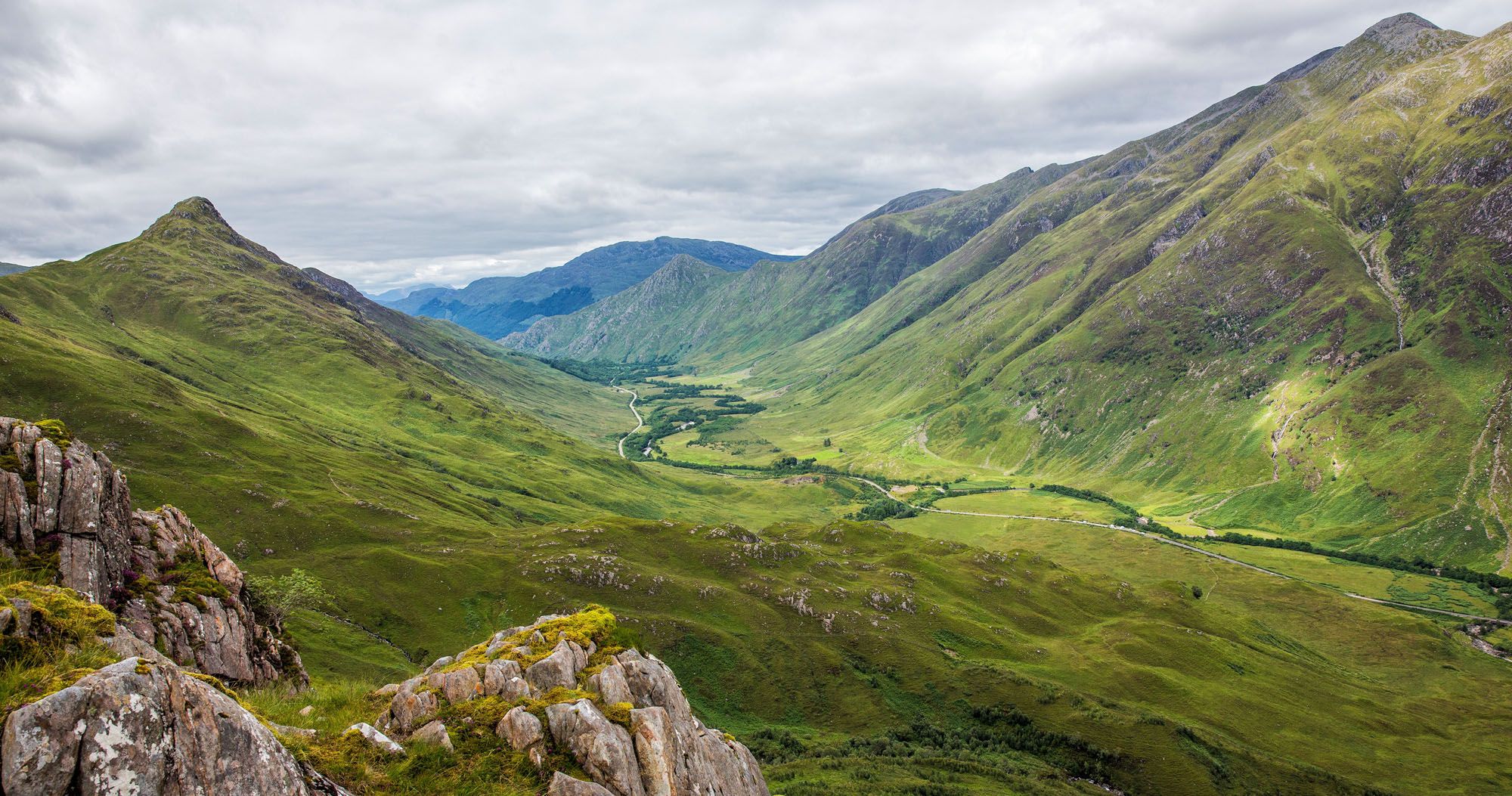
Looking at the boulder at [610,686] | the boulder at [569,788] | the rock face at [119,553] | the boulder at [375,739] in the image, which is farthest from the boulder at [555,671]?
the rock face at [119,553]

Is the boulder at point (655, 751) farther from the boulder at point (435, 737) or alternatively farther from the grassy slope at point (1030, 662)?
the grassy slope at point (1030, 662)

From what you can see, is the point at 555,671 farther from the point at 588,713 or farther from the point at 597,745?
the point at 597,745

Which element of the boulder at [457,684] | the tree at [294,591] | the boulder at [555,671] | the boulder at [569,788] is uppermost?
the boulder at [457,684]

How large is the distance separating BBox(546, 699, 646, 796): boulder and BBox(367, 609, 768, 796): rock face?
0.04 metres

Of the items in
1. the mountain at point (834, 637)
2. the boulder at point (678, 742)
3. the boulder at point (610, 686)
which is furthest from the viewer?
the mountain at point (834, 637)

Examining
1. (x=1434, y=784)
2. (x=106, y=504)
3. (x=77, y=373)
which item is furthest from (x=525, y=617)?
(x=1434, y=784)

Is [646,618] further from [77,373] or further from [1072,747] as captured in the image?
[77,373]

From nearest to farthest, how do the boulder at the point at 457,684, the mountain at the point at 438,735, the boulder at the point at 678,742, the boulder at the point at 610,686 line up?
the mountain at the point at 438,735 → the boulder at the point at 457,684 → the boulder at the point at 678,742 → the boulder at the point at 610,686

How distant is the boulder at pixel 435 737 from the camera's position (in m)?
31.4

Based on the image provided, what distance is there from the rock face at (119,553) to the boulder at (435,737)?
14141 millimetres

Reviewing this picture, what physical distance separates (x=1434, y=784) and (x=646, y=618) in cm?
15109

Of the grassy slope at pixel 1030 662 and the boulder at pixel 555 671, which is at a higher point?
the boulder at pixel 555 671

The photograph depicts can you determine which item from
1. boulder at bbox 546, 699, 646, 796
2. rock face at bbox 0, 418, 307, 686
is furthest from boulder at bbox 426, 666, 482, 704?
rock face at bbox 0, 418, 307, 686

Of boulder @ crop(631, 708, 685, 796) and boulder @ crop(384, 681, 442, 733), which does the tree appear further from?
boulder @ crop(631, 708, 685, 796)
